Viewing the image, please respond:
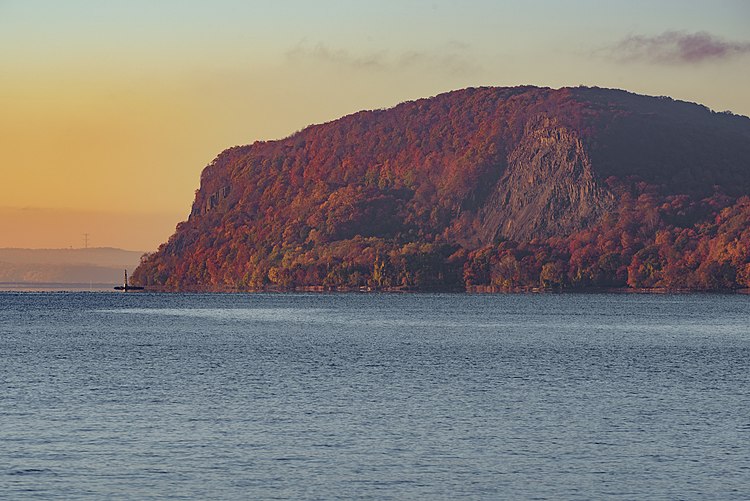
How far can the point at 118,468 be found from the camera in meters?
43.8

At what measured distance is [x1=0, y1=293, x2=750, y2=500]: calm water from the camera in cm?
4152

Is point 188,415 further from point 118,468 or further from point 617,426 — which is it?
point 617,426

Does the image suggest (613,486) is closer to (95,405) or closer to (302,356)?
(95,405)

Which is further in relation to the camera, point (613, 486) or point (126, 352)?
point (126, 352)

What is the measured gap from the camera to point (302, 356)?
103 meters

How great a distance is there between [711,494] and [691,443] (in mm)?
10453

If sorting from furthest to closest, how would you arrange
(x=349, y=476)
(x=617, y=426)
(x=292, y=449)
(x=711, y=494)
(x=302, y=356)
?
(x=302, y=356) → (x=617, y=426) → (x=292, y=449) → (x=349, y=476) → (x=711, y=494)

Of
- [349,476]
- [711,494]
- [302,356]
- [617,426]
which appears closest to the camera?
[711,494]

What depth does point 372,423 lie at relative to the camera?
55844 millimetres

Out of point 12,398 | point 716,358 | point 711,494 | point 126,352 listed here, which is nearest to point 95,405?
point 12,398

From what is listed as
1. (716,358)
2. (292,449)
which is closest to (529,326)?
(716,358)

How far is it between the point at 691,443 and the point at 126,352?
6864 cm

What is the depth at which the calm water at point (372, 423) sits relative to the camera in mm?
41516

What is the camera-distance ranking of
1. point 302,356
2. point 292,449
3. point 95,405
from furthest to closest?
1. point 302,356
2. point 95,405
3. point 292,449
